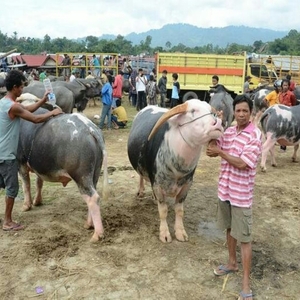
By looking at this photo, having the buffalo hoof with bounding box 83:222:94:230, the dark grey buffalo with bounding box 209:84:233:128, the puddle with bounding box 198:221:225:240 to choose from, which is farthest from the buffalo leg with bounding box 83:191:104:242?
the dark grey buffalo with bounding box 209:84:233:128

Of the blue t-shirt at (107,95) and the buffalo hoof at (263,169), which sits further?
the blue t-shirt at (107,95)

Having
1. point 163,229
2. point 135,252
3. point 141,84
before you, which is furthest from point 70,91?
point 135,252

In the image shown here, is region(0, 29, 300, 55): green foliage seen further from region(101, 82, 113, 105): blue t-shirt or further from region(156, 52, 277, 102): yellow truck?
region(101, 82, 113, 105): blue t-shirt

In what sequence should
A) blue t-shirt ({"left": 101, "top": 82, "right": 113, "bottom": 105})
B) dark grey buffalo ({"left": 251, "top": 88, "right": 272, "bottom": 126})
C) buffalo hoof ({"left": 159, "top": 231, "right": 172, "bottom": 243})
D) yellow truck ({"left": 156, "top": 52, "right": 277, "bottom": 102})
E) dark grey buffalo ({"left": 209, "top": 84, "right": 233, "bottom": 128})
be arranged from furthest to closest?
yellow truck ({"left": 156, "top": 52, "right": 277, "bottom": 102}) → dark grey buffalo ({"left": 251, "top": 88, "right": 272, "bottom": 126}) → blue t-shirt ({"left": 101, "top": 82, "right": 113, "bottom": 105}) → dark grey buffalo ({"left": 209, "top": 84, "right": 233, "bottom": 128}) → buffalo hoof ({"left": 159, "top": 231, "right": 172, "bottom": 243})

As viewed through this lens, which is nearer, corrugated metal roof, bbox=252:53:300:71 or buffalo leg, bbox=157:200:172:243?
buffalo leg, bbox=157:200:172:243

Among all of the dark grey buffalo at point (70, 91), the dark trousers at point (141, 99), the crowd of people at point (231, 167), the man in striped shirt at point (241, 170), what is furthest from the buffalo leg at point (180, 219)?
the dark trousers at point (141, 99)

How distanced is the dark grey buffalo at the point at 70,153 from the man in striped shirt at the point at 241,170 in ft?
5.34

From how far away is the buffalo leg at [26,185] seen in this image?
5297 millimetres

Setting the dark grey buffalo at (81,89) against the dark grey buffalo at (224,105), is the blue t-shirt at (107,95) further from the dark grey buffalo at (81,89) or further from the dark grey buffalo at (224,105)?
the dark grey buffalo at (224,105)

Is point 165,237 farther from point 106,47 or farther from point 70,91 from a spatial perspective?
point 106,47

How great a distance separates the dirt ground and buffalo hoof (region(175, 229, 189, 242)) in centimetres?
6

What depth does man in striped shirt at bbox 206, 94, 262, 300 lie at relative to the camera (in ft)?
11.1

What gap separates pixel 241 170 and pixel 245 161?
14 centimetres

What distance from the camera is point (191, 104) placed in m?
4.13
